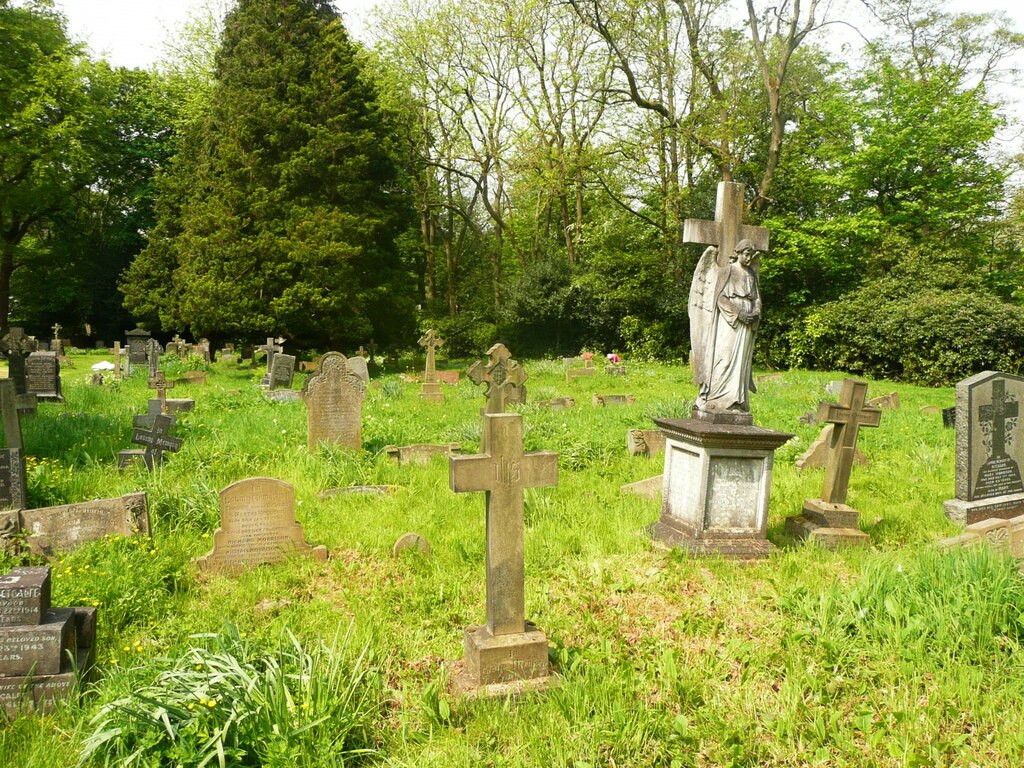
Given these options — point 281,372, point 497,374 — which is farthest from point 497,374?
point 281,372

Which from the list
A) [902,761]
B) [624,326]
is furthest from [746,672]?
[624,326]

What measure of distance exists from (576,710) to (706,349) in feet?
11.8

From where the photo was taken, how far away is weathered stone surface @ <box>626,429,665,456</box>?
30.1 feet

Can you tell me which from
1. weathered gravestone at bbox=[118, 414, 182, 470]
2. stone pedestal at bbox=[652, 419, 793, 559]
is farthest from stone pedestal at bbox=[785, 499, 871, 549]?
weathered gravestone at bbox=[118, 414, 182, 470]

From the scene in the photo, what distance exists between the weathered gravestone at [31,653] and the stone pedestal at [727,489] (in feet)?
13.9

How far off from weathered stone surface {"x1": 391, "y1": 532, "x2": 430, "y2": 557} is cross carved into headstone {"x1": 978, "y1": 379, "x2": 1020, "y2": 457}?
5.45 m

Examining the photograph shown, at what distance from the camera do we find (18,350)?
12.0m

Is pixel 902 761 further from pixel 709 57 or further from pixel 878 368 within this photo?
pixel 709 57

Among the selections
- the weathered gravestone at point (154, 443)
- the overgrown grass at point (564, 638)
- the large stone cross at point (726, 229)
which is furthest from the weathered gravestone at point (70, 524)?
the large stone cross at point (726, 229)

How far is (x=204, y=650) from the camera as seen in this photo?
3447mm

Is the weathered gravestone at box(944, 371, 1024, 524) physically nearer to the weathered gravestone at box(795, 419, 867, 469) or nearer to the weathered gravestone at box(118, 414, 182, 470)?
the weathered gravestone at box(795, 419, 867, 469)

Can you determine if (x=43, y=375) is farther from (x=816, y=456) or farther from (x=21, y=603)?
(x=816, y=456)

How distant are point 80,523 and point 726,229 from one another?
5897 mm

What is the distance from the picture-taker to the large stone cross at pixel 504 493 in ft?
11.8
